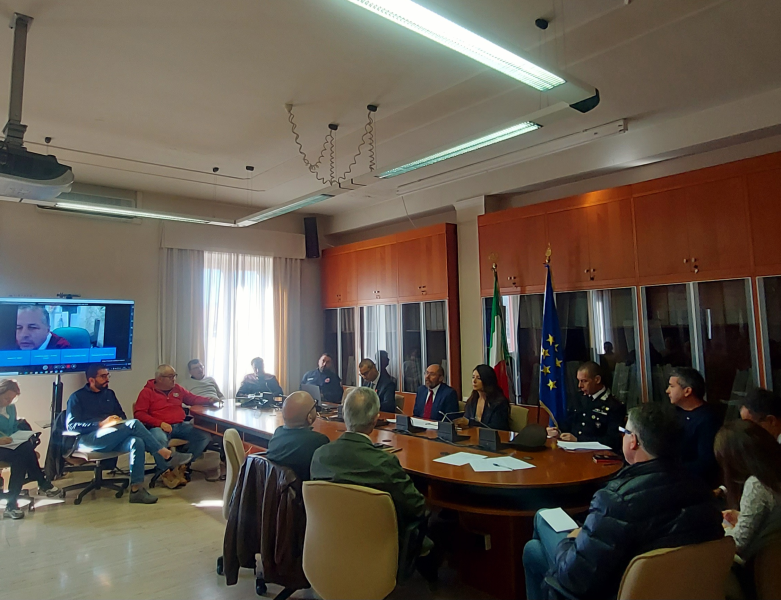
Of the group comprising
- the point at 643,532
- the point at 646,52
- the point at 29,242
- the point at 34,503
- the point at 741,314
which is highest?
the point at 646,52

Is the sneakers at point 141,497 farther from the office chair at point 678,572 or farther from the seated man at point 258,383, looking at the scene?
the office chair at point 678,572

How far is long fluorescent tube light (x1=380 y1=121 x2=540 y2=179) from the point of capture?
3.21 m

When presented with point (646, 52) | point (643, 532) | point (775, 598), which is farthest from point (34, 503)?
point (646, 52)

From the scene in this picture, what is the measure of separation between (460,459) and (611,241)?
8.53 ft

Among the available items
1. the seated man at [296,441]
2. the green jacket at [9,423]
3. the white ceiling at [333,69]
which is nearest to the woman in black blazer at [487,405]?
the seated man at [296,441]

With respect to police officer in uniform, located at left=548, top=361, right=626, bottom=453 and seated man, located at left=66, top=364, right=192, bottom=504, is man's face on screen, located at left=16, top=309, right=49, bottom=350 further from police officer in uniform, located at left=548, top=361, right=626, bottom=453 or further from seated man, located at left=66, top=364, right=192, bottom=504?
police officer in uniform, located at left=548, top=361, right=626, bottom=453

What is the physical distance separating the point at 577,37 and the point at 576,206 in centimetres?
193

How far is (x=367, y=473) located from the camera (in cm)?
233

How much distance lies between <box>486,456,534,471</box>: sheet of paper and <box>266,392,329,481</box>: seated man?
0.99 m

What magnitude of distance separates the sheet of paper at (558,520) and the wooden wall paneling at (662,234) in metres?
2.56

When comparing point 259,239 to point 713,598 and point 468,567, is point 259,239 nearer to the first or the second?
point 468,567

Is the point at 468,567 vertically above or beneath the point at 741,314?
beneath

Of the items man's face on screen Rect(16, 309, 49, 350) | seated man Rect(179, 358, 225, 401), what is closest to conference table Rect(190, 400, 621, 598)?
seated man Rect(179, 358, 225, 401)

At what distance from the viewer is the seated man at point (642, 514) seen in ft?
5.53
